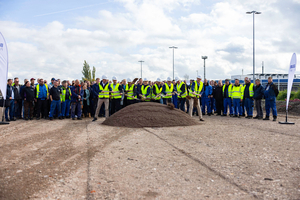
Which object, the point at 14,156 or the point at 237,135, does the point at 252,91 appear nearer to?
the point at 237,135

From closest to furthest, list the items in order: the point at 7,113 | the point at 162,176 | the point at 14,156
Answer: the point at 162,176, the point at 14,156, the point at 7,113

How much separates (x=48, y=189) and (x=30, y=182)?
0.51 m

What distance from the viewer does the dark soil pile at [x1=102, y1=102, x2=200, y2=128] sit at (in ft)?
35.9

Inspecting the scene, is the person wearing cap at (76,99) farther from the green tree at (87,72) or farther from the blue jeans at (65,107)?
the green tree at (87,72)

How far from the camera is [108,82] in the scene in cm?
1379

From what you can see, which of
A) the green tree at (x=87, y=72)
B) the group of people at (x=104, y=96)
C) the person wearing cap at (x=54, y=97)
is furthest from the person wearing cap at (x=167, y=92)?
the green tree at (x=87, y=72)

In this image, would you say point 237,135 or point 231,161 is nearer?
point 231,161

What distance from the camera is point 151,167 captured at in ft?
17.1

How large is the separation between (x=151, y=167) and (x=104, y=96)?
858 cm

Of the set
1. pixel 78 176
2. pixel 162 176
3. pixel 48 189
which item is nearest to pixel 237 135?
pixel 162 176

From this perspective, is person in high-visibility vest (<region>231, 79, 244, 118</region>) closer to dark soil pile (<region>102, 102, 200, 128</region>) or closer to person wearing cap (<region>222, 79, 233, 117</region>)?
person wearing cap (<region>222, 79, 233, 117</region>)

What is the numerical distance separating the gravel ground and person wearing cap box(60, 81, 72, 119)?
20.8 feet

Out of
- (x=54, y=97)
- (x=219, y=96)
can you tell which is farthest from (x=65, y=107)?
(x=219, y=96)

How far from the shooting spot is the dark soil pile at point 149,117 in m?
10.9
